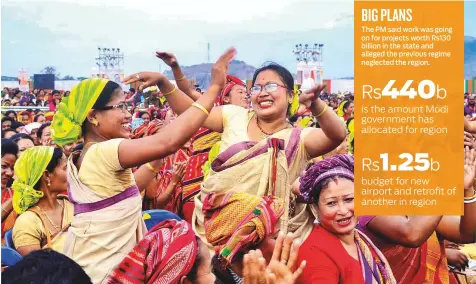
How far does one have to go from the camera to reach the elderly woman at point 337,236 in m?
1.94

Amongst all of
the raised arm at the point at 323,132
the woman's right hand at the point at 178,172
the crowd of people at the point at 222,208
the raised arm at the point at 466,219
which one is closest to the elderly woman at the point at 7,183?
the crowd of people at the point at 222,208

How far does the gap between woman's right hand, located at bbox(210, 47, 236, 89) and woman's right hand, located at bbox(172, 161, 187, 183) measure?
1.86 m

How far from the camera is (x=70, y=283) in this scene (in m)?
1.31

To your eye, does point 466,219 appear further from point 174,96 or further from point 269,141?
point 174,96

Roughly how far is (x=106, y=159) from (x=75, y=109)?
0.92ft

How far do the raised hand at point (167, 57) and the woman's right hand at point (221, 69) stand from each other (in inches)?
16.3

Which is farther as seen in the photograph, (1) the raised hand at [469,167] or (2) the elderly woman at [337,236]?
(1) the raised hand at [469,167]

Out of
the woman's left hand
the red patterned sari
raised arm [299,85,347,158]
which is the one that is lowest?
the red patterned sari

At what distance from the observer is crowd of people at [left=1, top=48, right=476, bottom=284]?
184 cm

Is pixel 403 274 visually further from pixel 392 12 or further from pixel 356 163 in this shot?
pixel 392 12

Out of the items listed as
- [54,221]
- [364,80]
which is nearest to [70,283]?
[364,80]

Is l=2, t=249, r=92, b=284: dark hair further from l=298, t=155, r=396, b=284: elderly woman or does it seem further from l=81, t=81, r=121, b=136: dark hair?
l=81, t=81, r=121, b=136: dark hair

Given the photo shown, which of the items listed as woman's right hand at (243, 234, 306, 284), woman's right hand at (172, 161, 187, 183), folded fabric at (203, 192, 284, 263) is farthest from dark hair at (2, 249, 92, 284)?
woman's right hand at (172, 161, 187, 183)

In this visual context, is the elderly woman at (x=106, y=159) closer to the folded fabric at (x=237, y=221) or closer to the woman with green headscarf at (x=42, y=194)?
the folded fabric at (x=237, y=221)
